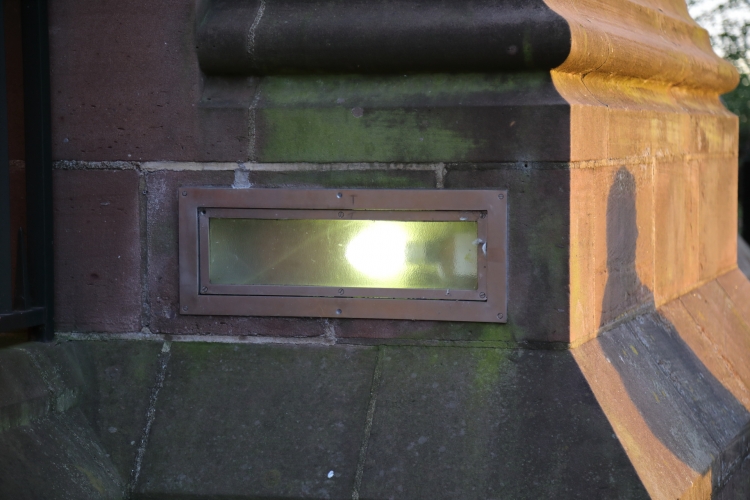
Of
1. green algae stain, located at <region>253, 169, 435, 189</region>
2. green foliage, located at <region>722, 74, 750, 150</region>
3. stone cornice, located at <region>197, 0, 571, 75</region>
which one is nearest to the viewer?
stone cornice, located at <region>197, 0, 571, 75</region>

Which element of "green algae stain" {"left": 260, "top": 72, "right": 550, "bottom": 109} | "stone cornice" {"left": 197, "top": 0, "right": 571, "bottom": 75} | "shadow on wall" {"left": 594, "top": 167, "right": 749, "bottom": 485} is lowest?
"shadow on wall" {"left": 594, "top": 167, "right": 749, "bottom": 485}

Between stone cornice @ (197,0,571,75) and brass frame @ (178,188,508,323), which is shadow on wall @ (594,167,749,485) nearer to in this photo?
brass frame @ (178,188,508,323)

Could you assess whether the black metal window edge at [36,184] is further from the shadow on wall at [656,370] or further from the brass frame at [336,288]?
the shadow on wall at [656,370]

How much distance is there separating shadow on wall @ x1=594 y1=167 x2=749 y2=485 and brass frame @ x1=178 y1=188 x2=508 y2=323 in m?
0.45

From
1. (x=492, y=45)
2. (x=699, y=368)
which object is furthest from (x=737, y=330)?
(x=492, y=45)

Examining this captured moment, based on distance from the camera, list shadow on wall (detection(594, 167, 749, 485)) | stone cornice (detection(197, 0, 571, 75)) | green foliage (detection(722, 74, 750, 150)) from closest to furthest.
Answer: stone cornice (detection(197, 0, 571, 75)), shadow on wall (detection(594, 167, 749, 485)), green foliage (detection(722, 74, 750, 150))

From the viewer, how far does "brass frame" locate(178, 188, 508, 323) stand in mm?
2695

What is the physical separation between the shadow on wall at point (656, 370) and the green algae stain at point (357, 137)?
60 centimetres

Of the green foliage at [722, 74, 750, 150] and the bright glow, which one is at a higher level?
the green foliage at [722, 74, 750, 150]

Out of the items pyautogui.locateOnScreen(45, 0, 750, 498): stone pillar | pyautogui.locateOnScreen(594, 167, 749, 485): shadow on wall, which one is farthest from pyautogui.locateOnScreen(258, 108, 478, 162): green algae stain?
pyautogui.locateOnScreen(594, 167, 749, 485): shadow on wall

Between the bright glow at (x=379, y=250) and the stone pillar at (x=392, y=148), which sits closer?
the stone pillar at (x=392, y=148)

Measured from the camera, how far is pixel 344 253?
282cm

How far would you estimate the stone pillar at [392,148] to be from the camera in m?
2.66

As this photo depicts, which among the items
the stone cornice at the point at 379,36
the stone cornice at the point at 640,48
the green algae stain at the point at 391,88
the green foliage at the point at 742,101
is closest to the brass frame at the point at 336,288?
the green algae stain at the point at 391,88
